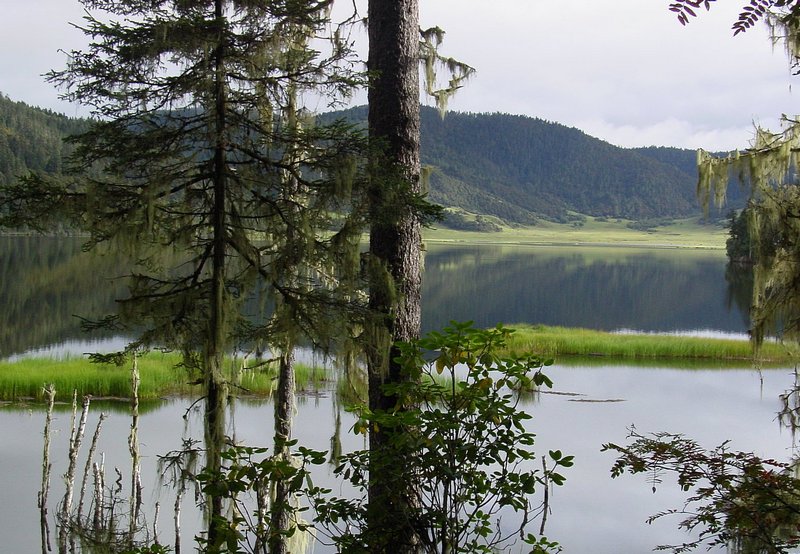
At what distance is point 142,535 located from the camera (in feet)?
29.9

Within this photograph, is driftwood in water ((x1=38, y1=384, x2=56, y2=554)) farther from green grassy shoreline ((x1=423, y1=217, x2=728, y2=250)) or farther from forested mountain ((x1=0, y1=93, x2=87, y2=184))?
green grassy shoreline ((x1=423, y1=217, x2=728, y2=250))

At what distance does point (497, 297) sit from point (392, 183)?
43137 millimetres

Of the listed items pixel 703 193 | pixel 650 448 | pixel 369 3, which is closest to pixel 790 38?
pixel 703 193

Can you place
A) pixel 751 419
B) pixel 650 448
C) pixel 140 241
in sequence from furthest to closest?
pixel 751 419 < pixel 140 241 < pixel 650 448

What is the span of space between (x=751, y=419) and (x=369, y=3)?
47.5 ft

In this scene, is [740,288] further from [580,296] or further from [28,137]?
[28,137]

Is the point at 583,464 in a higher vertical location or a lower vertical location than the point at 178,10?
lower

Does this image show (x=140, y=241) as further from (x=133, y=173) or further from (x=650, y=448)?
(x=650, y=448)

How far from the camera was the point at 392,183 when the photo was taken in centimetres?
529

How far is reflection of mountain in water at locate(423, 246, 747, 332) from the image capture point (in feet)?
126

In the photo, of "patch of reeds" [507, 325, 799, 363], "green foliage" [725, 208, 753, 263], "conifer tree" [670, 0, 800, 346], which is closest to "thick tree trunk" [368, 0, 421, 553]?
"conifer tree" [670, 0, 800, 346]

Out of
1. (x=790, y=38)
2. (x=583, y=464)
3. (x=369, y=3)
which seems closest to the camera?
(x=369, y=3)

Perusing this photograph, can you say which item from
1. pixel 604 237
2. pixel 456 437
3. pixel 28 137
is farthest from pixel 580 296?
pixel 604 237

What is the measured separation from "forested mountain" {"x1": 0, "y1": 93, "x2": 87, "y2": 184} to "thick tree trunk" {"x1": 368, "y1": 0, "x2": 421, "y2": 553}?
87.5m
